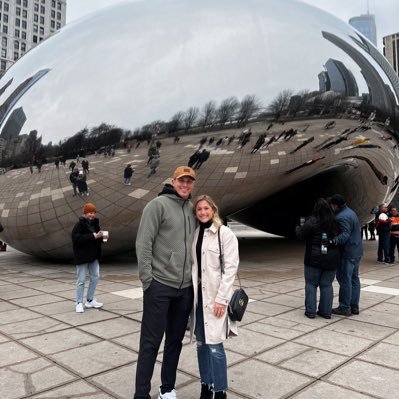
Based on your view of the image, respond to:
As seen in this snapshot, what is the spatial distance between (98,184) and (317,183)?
648cm

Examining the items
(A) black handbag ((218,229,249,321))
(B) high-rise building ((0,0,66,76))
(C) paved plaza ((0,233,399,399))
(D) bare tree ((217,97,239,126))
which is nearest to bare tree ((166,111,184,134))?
(D) bare tree ((217,97,239,126))

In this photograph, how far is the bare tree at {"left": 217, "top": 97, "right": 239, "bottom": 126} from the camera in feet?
24.0

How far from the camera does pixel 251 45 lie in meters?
7.60

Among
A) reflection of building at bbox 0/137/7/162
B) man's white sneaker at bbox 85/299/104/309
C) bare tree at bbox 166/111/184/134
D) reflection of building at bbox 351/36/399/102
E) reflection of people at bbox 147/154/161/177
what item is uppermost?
reflection of building at bbox 351/36/399/102

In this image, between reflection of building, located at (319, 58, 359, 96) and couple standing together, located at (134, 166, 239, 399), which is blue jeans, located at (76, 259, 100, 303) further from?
reflection of building, located at (319, 58, 359, 96)

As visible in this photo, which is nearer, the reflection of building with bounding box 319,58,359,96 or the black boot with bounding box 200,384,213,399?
the black boot with bounding box 200,384,213,399

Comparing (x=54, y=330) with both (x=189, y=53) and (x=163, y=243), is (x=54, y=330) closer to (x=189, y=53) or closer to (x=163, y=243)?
(x=163, y=243)

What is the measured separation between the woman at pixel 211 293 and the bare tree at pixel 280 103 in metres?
5.30

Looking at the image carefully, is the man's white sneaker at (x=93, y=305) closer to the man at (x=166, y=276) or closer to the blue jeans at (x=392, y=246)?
the man at (x=166, y=276)

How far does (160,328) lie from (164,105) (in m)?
5.22

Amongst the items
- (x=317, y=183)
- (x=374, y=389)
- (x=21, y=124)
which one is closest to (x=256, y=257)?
(x=317, y=183)

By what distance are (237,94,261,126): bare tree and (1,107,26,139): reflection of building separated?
396 cm

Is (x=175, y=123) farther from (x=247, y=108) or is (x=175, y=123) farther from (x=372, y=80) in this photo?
(x=372, y=80)

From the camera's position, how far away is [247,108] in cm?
743
